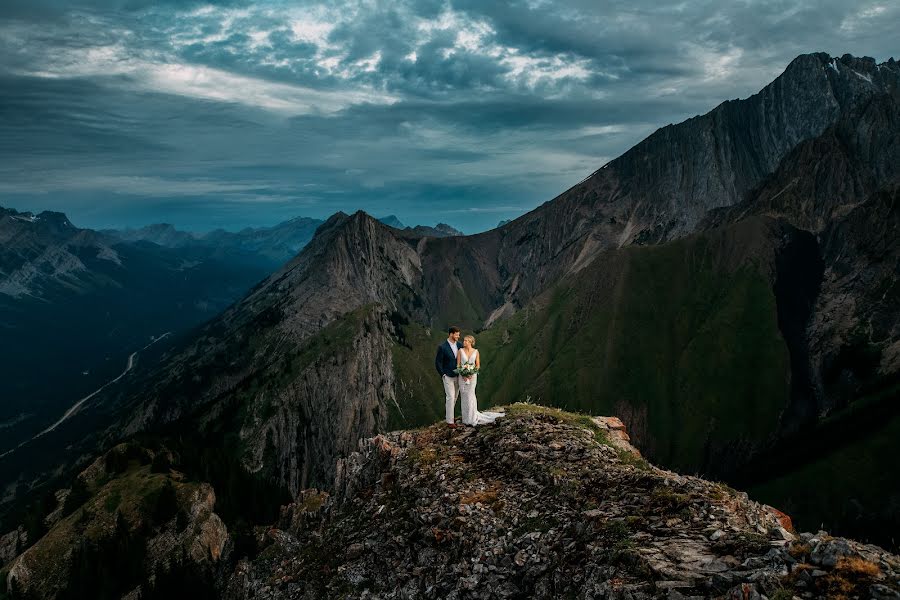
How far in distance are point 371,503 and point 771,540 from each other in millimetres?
20955

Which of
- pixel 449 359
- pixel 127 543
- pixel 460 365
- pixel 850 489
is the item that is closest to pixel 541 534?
pixel 460 365

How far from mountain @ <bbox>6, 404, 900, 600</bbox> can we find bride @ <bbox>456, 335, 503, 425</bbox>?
92 centimetres

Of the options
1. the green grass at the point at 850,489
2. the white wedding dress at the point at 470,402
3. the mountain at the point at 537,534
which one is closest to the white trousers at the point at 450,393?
the white wedding dress at the point at 470,402

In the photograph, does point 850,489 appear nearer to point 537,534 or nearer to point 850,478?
point 850,478

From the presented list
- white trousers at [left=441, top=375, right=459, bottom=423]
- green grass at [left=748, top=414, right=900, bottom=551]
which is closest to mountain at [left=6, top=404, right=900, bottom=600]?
white trousers at [left=441, top=375, right=459, bottom=423]

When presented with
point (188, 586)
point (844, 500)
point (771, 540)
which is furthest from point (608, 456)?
point (844, 500)

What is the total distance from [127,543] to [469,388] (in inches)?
2726

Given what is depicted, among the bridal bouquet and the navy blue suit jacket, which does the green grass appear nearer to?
the bridal bouquet

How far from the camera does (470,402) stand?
3031 cm

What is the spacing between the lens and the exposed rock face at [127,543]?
217 ft

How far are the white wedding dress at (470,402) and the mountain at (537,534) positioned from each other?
84cm

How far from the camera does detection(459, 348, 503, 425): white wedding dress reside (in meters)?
28.5

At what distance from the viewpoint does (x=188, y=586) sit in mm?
52375

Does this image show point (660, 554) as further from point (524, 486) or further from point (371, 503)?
point (371, 503)
